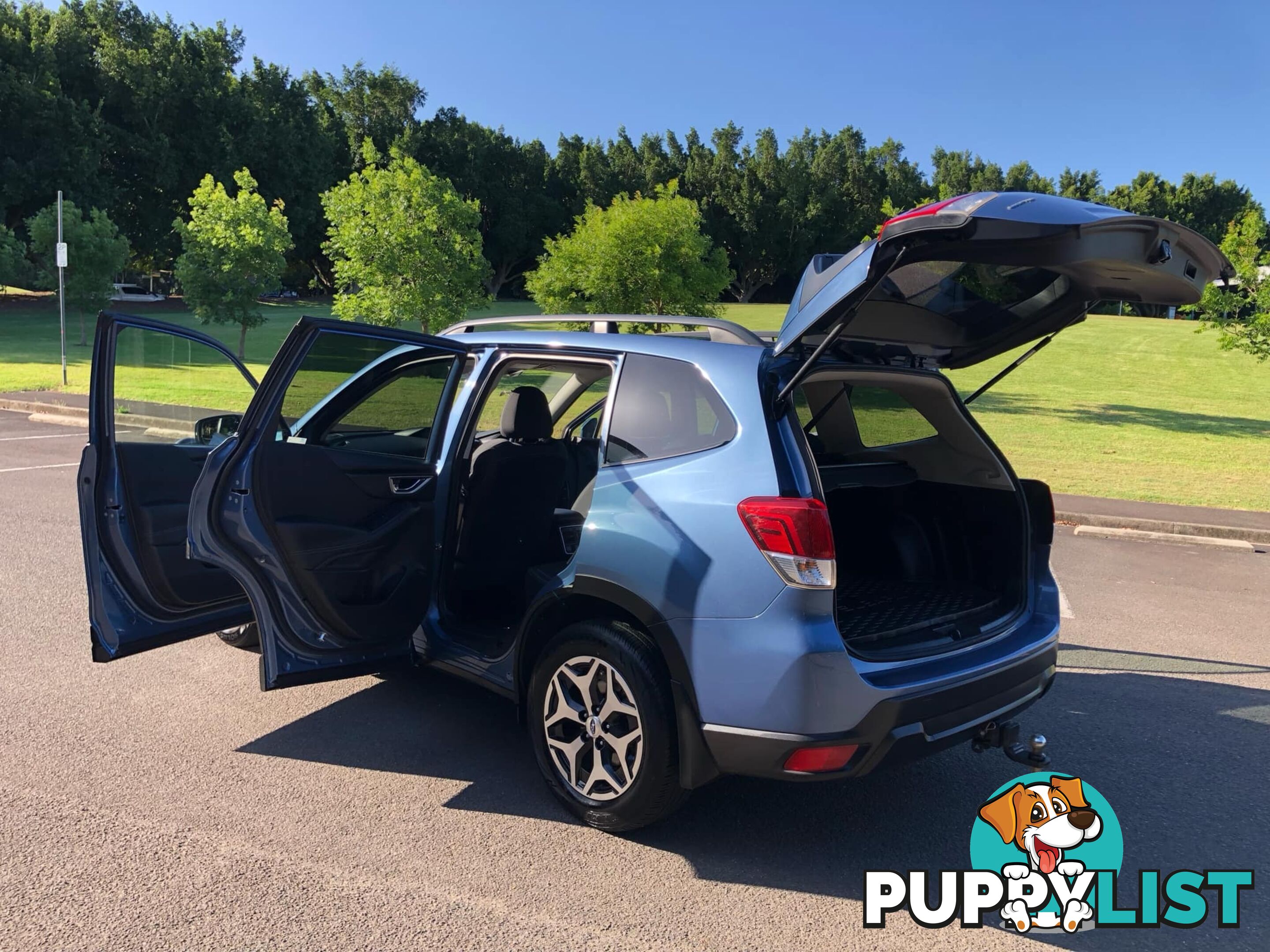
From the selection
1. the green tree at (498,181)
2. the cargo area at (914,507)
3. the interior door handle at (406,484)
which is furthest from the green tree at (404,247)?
the green tree at (498,181)

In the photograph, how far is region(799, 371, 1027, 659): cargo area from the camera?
152 inches

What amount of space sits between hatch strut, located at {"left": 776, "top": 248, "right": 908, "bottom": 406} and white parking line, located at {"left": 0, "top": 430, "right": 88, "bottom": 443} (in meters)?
12.9

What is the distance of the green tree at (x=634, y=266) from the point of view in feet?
75.0

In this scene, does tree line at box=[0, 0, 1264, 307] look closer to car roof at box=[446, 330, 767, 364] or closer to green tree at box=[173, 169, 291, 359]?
green tree at box=[173, 169, 291, 359]

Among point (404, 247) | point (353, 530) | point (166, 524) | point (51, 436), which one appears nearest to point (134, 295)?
point (404, 247)

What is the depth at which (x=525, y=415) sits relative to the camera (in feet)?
14.2

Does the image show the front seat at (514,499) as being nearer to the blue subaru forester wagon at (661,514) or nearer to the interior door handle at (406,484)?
→ the blue subaru forester wagon at (661,514)

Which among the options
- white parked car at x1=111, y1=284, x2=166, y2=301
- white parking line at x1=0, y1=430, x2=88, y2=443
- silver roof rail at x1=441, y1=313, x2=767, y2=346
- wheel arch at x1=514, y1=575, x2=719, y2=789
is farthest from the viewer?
white parked car at x1=111, y1=284, x2=166, y2=301

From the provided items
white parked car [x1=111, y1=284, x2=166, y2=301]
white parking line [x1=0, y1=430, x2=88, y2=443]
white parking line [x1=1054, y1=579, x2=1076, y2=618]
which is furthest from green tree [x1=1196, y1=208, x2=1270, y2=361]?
white parked car [x1=111, y1=284, x2=166, y2=301]

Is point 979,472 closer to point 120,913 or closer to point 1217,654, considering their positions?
point 1217,654

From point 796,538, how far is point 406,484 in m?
1.88

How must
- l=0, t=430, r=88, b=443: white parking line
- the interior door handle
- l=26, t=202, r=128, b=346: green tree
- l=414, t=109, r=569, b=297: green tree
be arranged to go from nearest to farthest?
the interior door handle → l=0, t=430, r=88, b=443: white parking line → l=26, t=202, r=128, b=346: green tree → l=414, t=109, r=569, b=297: green tree

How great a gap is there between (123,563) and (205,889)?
57.1 inches

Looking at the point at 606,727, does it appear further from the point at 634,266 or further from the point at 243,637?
the point at 634,266
